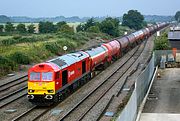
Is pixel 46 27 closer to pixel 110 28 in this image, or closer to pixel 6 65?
pixel 110 28

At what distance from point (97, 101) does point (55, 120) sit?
16.9 feet

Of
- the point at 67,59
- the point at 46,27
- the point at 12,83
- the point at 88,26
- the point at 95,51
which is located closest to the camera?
the point at 67,59

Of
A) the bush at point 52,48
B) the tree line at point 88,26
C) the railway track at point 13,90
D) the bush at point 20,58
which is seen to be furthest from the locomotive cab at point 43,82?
the tree line at point 88,26

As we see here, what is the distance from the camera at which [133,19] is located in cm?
14950

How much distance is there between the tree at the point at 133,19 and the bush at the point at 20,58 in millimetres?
104798

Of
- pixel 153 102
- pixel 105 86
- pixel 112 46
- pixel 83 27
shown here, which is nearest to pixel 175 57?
pixel 112 46

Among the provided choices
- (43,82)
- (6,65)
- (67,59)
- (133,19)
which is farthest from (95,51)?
(133,19)

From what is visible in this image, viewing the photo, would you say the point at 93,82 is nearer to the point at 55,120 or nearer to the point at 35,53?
the point at 55,120

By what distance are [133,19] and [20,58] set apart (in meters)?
110

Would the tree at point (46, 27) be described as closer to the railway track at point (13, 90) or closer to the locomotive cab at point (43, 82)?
the railway track at point (13, 90)

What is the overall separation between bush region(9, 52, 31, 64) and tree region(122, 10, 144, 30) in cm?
10480

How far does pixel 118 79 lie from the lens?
111 ft

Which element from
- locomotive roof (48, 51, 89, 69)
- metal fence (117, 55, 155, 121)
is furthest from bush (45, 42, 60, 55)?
metal fence (117, 55, 155, 121)

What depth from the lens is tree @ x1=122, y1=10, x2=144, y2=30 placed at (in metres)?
146
